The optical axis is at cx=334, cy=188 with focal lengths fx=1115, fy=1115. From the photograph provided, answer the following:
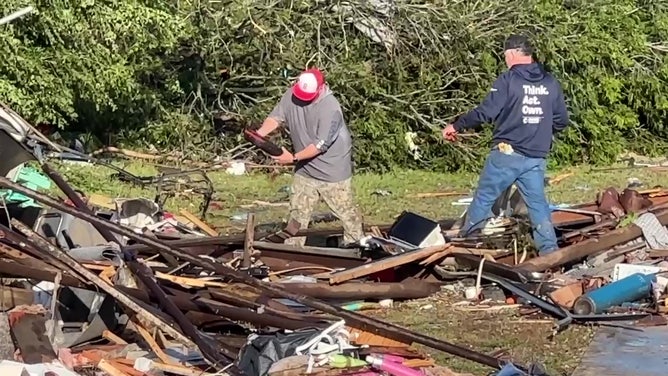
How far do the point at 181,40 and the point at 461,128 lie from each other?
6.96m

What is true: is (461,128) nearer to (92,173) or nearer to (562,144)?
(92,173)

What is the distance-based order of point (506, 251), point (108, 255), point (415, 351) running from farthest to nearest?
point (506, 251) → point (108, 255) → point (415, 351)

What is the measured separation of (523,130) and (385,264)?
1.80m

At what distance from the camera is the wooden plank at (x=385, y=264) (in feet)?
24.8

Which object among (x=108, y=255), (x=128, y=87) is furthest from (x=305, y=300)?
(x=128, y=87)

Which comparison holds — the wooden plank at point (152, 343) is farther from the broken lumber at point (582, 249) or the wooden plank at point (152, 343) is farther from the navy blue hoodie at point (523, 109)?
the navy blue hoodie at point (523, 109)

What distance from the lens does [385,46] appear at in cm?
1542

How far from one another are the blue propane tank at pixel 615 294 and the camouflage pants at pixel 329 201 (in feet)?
7.20

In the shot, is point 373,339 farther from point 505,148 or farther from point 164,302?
point 505,148

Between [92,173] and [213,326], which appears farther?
[92,173]

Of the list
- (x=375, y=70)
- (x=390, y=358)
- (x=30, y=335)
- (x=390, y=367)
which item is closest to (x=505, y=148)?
(x=390, y=358)

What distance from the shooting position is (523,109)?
8.73 meters

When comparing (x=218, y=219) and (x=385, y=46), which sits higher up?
(x=385, y=46)

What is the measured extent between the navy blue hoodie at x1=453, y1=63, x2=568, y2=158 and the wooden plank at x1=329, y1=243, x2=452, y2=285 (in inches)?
47.6
